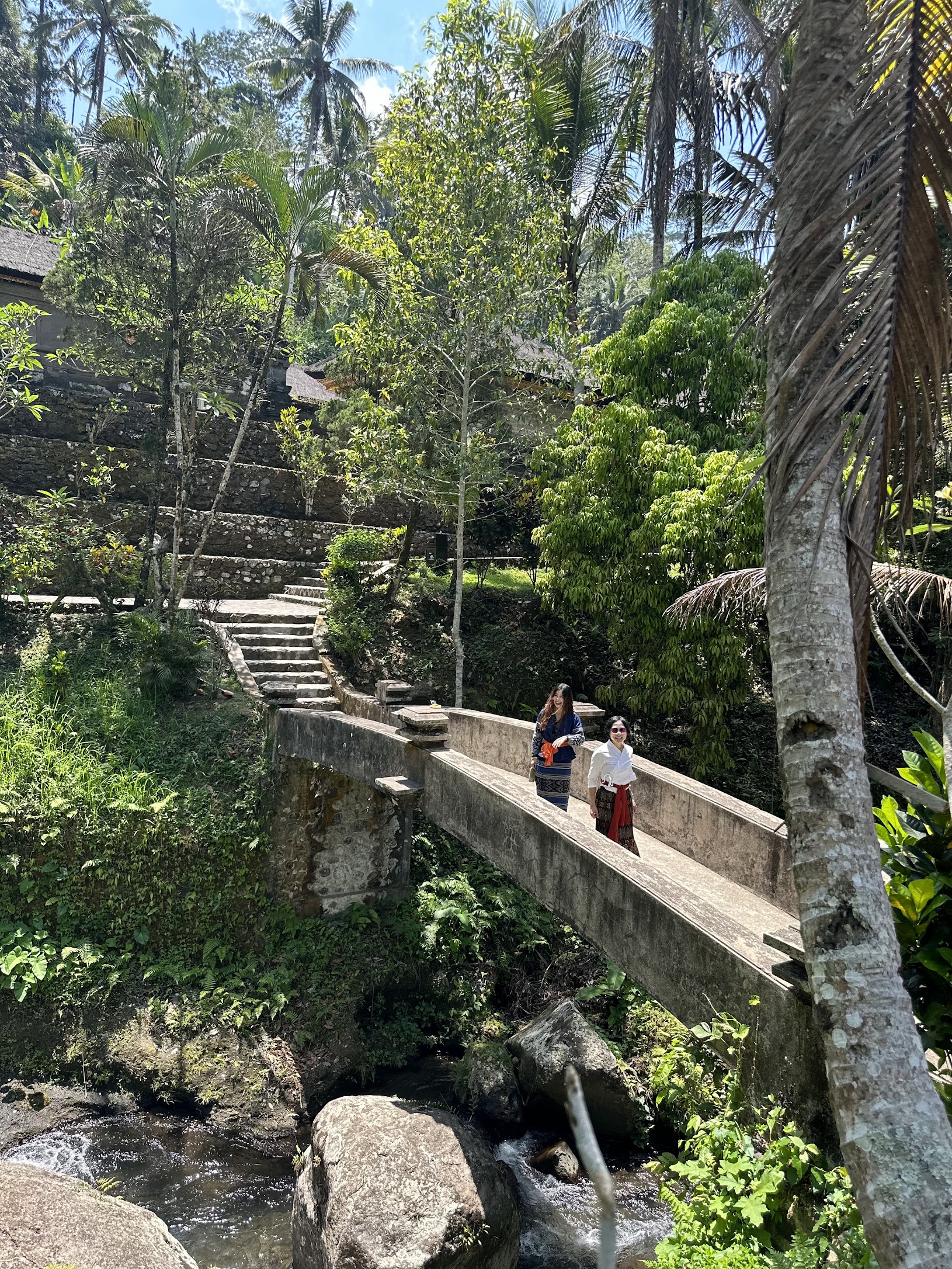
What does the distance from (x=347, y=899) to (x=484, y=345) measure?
28.9ft

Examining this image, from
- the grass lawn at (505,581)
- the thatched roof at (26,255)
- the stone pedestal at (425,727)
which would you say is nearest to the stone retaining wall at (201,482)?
the grass lawn at (505,581)

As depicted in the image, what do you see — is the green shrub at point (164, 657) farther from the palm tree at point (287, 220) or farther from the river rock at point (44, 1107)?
the river rock at point (44, 1107)

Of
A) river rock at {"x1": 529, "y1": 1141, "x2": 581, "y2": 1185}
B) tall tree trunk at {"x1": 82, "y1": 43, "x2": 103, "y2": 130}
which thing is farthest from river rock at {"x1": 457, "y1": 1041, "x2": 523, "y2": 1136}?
tall tree trunk at {"x1": 82, "y1": 43, "x2": 103, "y2": 130}

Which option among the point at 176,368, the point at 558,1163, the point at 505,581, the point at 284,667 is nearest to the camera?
the point at 558,1163

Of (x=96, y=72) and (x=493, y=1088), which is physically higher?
(x=96, y=72)

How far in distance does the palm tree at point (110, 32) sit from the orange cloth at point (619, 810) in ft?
118

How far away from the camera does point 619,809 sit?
22.2ft

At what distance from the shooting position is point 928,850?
3.71m

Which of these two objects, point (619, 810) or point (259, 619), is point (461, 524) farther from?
point (619, 810)

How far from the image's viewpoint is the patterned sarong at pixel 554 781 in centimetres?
734

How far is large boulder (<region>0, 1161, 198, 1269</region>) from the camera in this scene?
4.59 metres

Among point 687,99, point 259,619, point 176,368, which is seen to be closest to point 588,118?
point 687,99

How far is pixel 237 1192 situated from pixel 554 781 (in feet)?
15.2

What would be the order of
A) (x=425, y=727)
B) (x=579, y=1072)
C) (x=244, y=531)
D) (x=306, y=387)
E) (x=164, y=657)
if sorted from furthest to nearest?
(x=306, y=387) < (x=244, y=531) < (x=164, y=657) < (x=579, y=1072) < (x=425, y=727)
